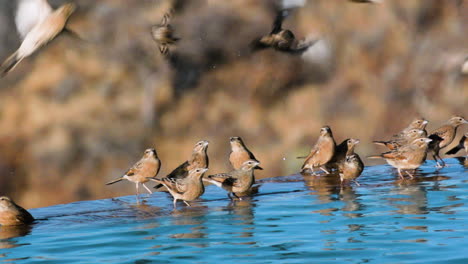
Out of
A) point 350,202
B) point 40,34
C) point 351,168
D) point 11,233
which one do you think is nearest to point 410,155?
point 351,168

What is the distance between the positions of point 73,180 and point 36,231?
8.37 ft

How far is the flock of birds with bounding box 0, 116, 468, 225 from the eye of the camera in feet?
32.2

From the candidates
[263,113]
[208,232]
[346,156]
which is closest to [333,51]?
[263,113]

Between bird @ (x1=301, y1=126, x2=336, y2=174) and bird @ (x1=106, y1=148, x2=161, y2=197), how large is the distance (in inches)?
88.8

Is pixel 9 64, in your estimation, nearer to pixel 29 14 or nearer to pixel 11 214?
pixel 29 14

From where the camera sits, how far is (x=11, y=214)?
884 centimetres

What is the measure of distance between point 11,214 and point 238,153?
11.4 ft

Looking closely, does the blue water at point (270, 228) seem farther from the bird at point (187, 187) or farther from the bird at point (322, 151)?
the bird at point (322, 151)

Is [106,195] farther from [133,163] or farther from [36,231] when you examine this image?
[36,231]

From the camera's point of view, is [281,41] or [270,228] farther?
[281,41]

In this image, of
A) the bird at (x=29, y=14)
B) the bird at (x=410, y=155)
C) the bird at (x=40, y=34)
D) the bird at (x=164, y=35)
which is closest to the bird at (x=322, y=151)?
the bird at (x=410, y=155)

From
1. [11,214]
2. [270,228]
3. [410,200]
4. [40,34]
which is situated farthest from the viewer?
[40,34]

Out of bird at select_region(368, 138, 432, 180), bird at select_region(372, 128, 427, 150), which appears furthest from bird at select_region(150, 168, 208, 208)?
bird at select_region(372, 128, 427, 150)

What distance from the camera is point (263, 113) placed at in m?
Result: 12.7
